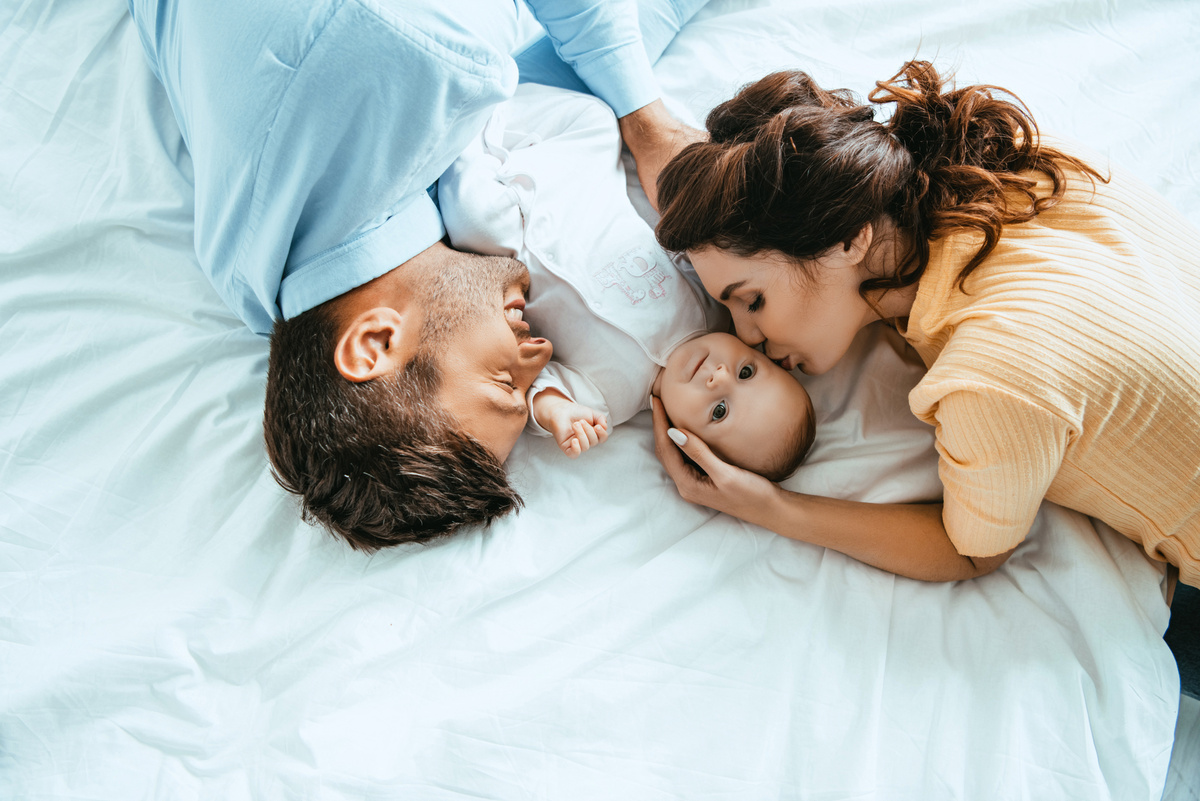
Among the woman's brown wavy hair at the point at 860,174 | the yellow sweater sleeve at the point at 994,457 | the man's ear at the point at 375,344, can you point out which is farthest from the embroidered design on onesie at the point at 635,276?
the yellow sweater sleeve at the point at 994,457

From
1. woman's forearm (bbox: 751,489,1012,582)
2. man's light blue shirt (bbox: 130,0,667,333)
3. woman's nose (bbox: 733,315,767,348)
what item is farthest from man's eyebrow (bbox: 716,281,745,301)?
man's light blue shirt (bbox: 130,0,667,333)

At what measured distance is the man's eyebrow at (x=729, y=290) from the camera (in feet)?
3.82

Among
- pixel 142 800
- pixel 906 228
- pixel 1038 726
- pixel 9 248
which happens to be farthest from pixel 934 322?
pixel 9 248

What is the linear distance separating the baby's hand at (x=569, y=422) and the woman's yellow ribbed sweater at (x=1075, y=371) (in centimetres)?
50

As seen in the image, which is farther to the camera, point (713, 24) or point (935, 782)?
point (713, 24)

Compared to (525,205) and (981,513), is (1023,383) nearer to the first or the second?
(981,513)

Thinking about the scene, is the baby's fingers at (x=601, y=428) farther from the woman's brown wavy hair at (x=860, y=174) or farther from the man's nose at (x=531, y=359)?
the woman's brown wavy hair at (x=860, y=174)

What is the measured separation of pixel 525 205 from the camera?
128cm

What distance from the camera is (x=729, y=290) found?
3.88 ft

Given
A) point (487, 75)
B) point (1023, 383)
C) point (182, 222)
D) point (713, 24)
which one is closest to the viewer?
point (1023, 383)

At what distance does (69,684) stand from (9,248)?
773mm

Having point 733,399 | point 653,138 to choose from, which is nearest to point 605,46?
point 653,138

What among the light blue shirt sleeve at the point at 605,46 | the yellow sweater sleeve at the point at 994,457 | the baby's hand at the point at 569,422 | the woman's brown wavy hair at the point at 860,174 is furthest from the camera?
the light blue shirt sleeve at the point at 605,46

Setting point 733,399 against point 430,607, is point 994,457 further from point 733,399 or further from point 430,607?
point 430,607
